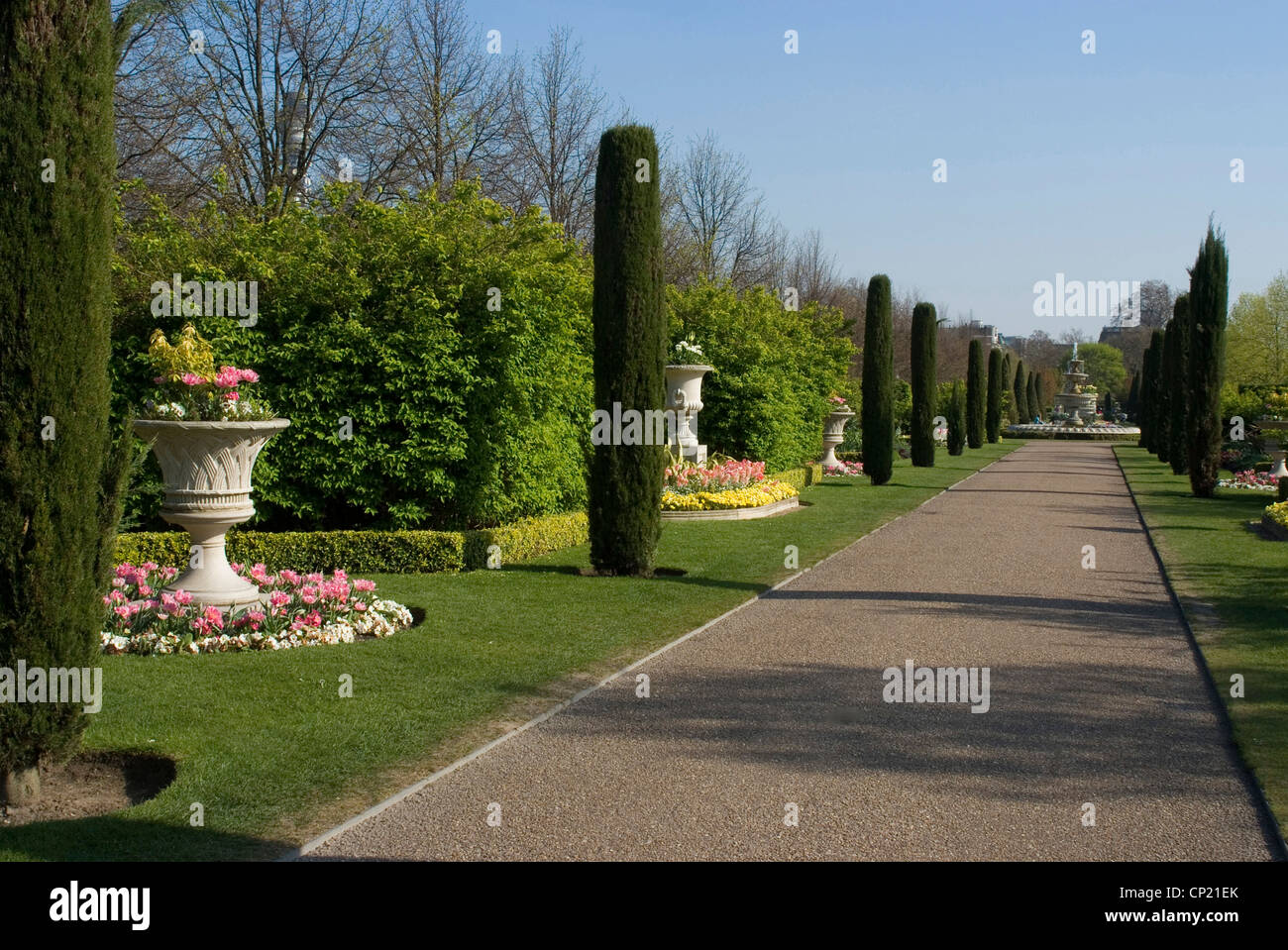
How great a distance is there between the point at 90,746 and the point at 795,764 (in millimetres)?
3505

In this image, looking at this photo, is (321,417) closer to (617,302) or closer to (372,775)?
(617,302)

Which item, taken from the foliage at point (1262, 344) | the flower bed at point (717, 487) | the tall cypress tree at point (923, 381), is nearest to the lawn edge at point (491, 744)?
the flower bed at point (717, 487)

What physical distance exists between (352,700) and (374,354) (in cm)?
662

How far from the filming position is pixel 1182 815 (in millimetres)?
4980

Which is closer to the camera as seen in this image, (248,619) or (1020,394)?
(248,619)

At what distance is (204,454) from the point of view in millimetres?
8930

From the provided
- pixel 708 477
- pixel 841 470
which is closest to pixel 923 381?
pixel 841 470

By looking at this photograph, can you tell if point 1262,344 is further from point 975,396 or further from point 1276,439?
point 1276,439

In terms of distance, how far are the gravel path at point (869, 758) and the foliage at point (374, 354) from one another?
438 cm

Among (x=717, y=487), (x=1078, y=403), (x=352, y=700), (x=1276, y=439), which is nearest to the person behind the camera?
(x=352, y=700)

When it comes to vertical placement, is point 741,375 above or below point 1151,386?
below

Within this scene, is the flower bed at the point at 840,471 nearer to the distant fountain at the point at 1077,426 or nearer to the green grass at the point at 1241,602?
the green grass at the point at 1241,602

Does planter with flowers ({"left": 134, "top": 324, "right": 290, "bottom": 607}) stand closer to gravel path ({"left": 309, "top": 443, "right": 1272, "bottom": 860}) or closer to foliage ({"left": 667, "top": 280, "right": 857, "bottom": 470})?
gravel path ({"left": 309, "top": 443, "right": 1272, "bottom": 860})

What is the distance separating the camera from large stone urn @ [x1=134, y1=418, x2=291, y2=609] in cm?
883
